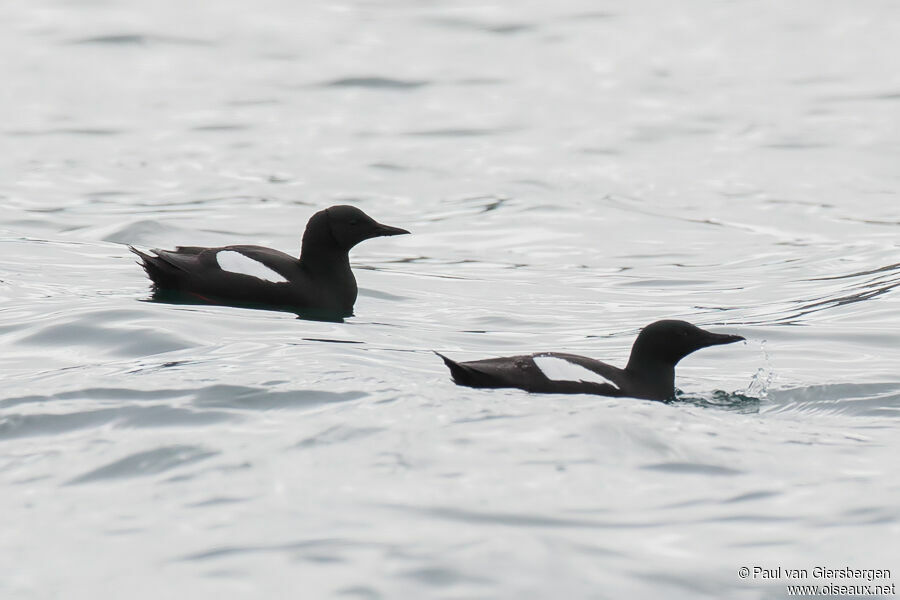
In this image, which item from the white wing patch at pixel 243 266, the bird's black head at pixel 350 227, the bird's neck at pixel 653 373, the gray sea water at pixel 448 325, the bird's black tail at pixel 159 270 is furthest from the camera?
the bird's black head at pixel 350 227

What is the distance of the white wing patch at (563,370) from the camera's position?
7.22 meters

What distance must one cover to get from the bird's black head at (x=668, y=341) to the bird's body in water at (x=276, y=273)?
2.87m

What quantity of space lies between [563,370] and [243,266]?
3.20 metres

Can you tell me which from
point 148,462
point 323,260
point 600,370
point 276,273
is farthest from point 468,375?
point 323,260

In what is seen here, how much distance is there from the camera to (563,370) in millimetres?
7246

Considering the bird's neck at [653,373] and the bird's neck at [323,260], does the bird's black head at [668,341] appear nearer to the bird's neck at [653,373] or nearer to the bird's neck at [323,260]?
the bird's neck at [653,373]

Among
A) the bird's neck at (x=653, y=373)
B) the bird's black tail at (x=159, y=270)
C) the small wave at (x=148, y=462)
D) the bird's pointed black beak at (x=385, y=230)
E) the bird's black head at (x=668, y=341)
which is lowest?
the small wave at (x=148, y=462)

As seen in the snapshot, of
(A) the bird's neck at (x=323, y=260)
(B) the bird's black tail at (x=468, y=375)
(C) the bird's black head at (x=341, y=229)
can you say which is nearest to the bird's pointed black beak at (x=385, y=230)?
(C) the bird's black head at (x=341, y=229)

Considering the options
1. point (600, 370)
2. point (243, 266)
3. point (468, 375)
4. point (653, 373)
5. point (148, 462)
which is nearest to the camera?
point (148, 462)

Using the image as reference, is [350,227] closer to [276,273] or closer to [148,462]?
[276,273]

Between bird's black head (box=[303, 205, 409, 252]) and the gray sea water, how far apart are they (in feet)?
2.22

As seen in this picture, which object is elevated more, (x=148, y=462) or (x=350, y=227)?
(x=350, y=227)

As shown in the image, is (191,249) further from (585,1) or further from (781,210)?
(585,1)

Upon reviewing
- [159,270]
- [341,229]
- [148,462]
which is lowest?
[148,462]
